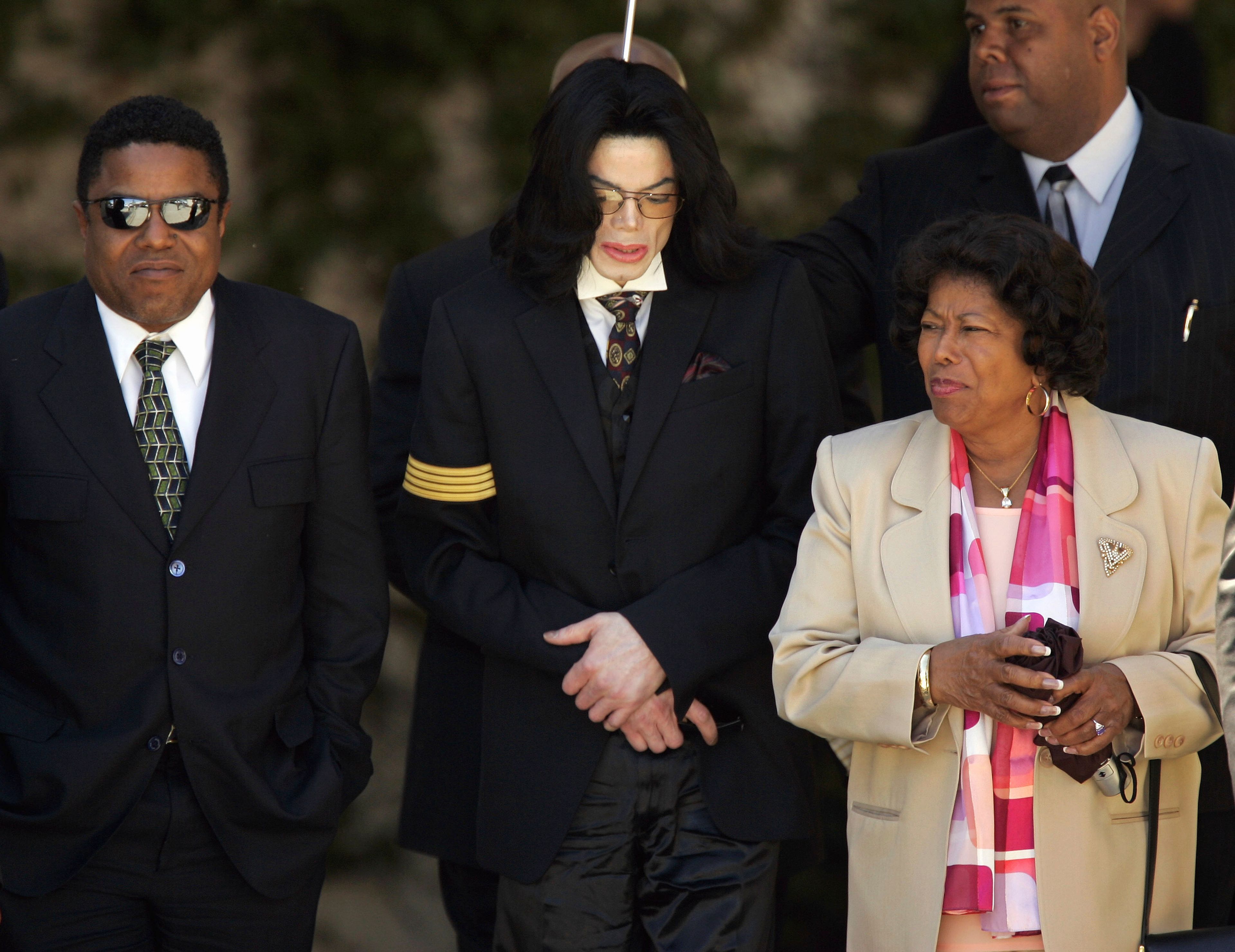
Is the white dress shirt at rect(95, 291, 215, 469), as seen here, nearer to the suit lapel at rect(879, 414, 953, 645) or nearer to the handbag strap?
the suit lapel at rect(879, 414, 953, 645)

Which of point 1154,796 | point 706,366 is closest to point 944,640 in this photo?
point 1154,796

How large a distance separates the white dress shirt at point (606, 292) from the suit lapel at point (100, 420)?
827 millimetres

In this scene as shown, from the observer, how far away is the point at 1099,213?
11.0 ft

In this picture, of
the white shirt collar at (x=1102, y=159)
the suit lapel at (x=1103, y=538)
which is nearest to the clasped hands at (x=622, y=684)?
the suit lapel at (x=1103, y=538)

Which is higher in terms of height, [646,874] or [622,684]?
[622,684]

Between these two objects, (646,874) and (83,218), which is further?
(646,874)

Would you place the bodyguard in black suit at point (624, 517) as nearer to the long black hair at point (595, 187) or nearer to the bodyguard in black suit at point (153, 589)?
the long black hair at point (595, 187)

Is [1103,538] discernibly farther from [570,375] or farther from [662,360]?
[570,375]

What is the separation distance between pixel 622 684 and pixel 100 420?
97 cm

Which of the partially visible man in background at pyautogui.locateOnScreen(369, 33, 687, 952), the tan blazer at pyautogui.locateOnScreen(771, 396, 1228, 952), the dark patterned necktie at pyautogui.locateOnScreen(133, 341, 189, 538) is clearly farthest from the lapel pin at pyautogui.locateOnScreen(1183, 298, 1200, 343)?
the dark patterned necktie at pyautogui.locateOnScreen(133, 341, 189, 538)

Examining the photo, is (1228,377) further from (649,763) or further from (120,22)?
(120,22)

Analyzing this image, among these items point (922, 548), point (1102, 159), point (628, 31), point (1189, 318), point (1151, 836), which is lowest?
point (1151, 836)

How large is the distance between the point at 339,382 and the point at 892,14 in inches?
109

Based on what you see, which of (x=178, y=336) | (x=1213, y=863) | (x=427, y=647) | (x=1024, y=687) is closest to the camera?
(x=1024, y=687)
